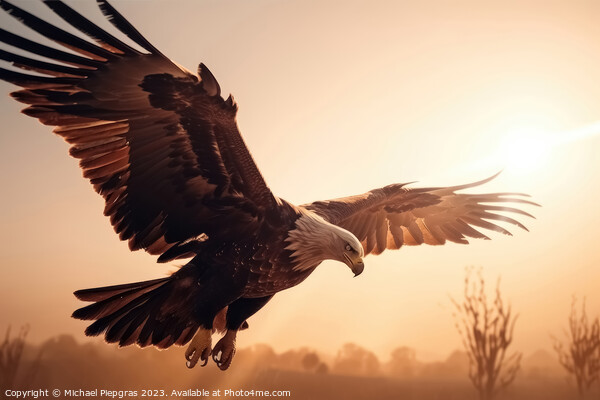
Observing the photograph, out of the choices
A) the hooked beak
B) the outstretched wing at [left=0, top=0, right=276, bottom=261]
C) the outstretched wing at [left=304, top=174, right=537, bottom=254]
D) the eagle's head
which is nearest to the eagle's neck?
the eagle's head

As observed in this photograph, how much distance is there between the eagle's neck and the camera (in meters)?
3.77

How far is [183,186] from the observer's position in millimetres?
3795

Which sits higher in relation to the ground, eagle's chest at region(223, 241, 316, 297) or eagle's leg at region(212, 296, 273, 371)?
eagle's chest at region(223, 241, 316, 297)

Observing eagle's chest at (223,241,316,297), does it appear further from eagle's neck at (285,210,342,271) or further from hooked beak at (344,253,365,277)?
hooked beak at (344,253,365,277)

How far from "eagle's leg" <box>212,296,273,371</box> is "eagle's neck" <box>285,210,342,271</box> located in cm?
47

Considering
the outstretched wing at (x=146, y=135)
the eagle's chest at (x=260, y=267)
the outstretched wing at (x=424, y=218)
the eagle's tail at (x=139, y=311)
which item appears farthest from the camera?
the outstretched wing at (x=424, y=218)

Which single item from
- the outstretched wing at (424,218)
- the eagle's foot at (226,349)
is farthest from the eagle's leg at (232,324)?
the outstretched wing at (424,218)

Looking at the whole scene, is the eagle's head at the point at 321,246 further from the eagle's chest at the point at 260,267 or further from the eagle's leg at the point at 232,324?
the eagle's leg at the point at 232,324

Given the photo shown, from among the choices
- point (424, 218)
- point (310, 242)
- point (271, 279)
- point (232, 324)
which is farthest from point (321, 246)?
point (424, 218)

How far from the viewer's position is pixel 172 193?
12.5 ft

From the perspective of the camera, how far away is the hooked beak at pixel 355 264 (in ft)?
12.2

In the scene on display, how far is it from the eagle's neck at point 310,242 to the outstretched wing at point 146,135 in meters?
0.26

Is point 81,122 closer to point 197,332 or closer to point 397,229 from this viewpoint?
point 197,332

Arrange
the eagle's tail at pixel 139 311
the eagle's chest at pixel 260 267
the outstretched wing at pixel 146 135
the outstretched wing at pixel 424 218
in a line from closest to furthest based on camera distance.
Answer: the outstretched wing at pixel 146 135 < the eagle's chest at pixel 260 267 < the eagle's tail at pixel 139 311 < the outstretched wing at pixel 424 218
